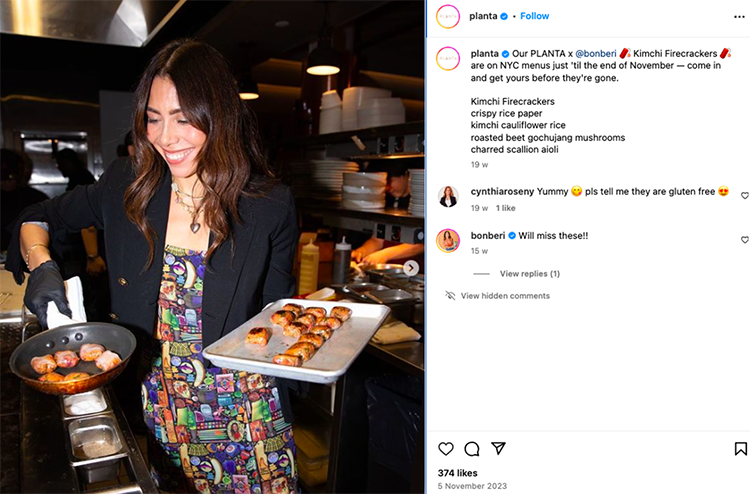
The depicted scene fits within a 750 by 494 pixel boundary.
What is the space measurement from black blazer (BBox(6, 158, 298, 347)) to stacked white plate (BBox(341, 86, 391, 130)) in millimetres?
1662

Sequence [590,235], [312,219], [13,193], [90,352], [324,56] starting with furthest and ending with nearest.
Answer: [312,219] < [13,193] < [324,56] < [90,352] < [590,235]

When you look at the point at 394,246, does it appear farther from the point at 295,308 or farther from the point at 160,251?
the point at 160,251

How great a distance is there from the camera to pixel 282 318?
153 centimetres

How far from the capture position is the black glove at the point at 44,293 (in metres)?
1.26

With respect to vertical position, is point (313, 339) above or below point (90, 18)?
below

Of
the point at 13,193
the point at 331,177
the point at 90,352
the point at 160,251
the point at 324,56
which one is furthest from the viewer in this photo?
the point at 13,193

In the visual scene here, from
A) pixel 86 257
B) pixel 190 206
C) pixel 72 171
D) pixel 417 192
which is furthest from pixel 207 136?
pixel 72 171

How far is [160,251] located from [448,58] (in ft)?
3.20

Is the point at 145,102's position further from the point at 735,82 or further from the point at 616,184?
the point at 735,82

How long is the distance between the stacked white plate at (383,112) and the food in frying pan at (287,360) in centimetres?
191

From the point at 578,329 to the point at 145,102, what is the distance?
1.17 metres

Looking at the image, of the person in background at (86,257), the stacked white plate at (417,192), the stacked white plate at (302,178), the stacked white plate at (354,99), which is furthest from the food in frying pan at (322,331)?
the person in background at (86,257)

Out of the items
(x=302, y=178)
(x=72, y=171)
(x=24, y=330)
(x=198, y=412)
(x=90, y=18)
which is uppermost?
(x=90, y=18)

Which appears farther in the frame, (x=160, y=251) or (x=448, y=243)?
(x=160, y=251)
